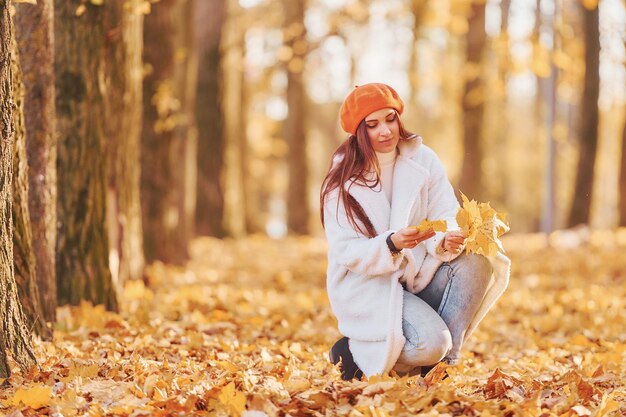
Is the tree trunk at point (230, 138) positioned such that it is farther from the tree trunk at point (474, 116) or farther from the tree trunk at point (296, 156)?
the tree trunk at point (474, 116)

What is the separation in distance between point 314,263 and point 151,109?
130 inches

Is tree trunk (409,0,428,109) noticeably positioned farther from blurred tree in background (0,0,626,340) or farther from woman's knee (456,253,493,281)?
woman's knee (456,253,493,281)

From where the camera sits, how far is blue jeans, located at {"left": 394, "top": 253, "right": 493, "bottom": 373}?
4.08 m

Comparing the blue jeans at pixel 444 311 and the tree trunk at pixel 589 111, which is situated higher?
the tree trunk at pixel 589 111

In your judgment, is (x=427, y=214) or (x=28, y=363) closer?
(x=28, y=363)

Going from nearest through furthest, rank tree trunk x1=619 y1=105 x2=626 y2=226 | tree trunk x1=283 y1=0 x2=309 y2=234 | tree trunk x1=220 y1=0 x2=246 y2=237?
tree trunk x1=220 y1=0 x2=246 y2=237 → tree trunk x1=619 y1=105 x2=626 y2=226 → tree trunk x1=283 y1=0 x2=309 y2=234

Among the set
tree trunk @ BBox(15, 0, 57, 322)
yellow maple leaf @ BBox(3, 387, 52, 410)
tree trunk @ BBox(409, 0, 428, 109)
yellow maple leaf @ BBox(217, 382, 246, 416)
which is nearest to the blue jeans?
yellow maple leaf @ BBox(217, 382, 246, 416)

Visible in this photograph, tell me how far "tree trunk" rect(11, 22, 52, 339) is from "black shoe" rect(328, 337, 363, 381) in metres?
1.61

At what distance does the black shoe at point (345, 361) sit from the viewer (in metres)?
4.41

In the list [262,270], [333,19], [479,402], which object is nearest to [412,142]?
[479,402]

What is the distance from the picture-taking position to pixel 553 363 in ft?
16.7

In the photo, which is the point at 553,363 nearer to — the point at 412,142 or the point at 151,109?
the point at 412,142

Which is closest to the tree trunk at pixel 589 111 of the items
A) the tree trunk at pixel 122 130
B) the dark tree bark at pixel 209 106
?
the dark tree bark at pixel 209 106

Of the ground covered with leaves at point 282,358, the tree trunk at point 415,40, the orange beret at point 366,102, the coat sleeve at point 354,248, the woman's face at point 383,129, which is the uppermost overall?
the tree trunk at point 415,40
